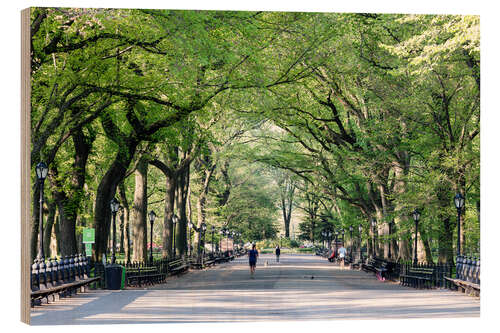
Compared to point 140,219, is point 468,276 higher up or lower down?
lower down

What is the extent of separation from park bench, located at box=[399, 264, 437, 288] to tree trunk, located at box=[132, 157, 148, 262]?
41.5ft

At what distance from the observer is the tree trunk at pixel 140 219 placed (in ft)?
124

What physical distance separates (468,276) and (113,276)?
12.3 meters

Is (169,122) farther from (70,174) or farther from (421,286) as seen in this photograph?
(421,286)

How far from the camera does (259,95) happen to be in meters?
34.7

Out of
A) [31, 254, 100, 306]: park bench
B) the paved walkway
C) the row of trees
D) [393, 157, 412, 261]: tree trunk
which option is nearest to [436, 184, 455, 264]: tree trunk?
the row of trees

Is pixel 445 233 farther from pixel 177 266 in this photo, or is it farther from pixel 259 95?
pixel 177 266

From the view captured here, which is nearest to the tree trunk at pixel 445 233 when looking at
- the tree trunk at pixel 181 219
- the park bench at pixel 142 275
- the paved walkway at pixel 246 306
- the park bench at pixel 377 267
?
the park bench at pixel 377 267

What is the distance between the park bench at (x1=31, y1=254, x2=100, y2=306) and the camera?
20.1 m

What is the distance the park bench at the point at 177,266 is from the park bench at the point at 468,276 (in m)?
16.1

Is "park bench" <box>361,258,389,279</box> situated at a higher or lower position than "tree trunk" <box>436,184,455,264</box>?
lower

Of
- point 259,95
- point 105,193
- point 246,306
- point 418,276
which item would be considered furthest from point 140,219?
point 246,306

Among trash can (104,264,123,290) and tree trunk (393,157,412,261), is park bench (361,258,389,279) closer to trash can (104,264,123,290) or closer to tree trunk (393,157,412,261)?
tree trunk (393,157,412,261)
